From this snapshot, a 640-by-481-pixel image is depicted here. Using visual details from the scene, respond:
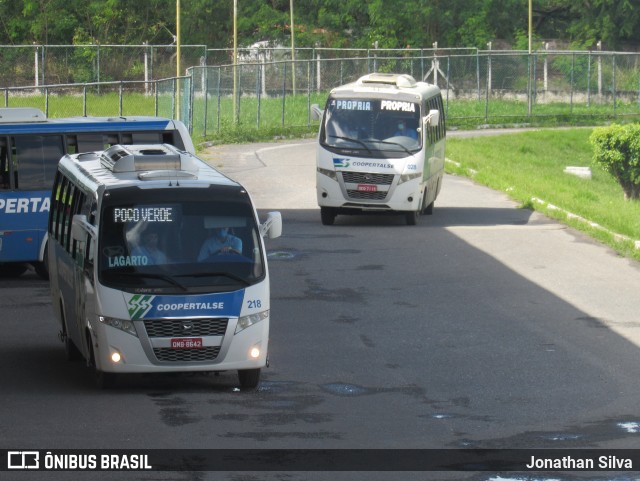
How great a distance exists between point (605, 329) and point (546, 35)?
2740 inches

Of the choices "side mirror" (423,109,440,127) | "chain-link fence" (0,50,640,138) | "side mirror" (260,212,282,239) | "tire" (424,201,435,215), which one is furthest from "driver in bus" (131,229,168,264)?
"chain-link fence" (0,50,640,138)

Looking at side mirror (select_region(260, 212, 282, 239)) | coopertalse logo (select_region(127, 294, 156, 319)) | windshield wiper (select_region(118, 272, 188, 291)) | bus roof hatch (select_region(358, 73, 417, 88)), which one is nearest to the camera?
coopertalse logo (select_region(127, 294, 156, 319))

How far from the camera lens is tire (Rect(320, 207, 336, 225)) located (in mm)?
26922

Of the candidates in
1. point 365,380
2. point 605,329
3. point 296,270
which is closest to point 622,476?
point 365,380

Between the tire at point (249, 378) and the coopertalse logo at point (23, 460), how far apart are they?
3.30 meters

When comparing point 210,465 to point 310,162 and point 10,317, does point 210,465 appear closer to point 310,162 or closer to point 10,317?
point 10,317

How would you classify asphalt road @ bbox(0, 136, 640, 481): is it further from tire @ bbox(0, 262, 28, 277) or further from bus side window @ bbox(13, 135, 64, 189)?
bus side window @ bbox(13, 135, 64, 189)

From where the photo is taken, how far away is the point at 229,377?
561 inches

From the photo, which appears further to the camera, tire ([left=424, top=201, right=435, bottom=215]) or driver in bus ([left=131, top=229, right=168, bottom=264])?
tire ([left=424, top=201, right=435, bottom=215])

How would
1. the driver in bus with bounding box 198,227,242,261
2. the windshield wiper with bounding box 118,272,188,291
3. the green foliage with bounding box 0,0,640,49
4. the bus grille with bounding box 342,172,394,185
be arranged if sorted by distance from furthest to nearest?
the green foliage with bounding box 0,0,640,49 < the bus grille with bounding box 342,172,394,185 < the driver in bus with bounding box 198,227,242,261 < the windshield wiper with bounding box 118,272,188,291

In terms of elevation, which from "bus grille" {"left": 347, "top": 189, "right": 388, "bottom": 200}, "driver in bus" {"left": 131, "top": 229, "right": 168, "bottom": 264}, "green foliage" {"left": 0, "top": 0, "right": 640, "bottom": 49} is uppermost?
"green foliage" {"left": 0, "top": 0, "right": 640, "bottom": 49}

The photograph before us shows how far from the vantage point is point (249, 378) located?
43.9ft

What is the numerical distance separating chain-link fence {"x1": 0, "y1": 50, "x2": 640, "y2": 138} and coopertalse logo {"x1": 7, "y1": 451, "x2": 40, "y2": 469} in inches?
1400

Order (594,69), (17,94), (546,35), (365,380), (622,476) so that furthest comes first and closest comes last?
(546,35), (594,69), (17,94), (365,380), (622,476)
